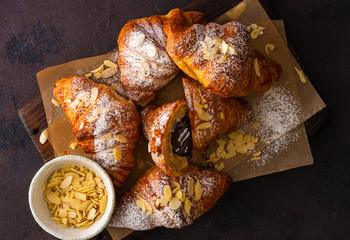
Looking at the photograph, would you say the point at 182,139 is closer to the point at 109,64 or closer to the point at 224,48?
the point at 224,48

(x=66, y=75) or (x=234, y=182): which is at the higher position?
(x=66, y=75)

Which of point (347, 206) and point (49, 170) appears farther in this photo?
point (347, 206)

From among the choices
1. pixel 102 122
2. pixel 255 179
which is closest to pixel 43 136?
pixel 102 122

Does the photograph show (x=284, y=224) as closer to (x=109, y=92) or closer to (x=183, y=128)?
(x=183, y=128)

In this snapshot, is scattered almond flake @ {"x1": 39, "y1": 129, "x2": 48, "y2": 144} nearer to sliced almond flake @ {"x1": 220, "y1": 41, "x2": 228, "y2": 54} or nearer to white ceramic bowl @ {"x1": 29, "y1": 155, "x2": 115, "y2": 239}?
white ceramic bowl @ {"x1": 29, "y1": 155, "x2": 115, "y2": 239}

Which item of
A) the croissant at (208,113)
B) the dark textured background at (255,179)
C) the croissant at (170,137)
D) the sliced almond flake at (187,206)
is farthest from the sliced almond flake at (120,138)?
the dark textured background at (255,179)

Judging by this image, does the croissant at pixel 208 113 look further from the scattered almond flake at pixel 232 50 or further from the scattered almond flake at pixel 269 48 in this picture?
the scattered almond flake at pixel 269 48

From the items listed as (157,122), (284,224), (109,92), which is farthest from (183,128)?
(284,224)
